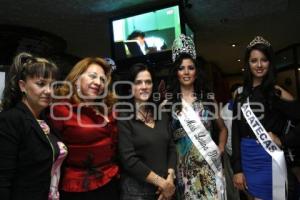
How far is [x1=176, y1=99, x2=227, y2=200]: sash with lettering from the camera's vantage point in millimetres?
2051

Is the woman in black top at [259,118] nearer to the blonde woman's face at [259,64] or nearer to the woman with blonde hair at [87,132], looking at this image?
the blonde woman's face at [259,64]

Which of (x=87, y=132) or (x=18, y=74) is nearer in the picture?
(x=18, y=74)

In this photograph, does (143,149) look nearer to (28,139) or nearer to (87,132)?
(87,132)

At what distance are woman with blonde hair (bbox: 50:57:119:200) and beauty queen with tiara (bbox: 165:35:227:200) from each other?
1.55ft

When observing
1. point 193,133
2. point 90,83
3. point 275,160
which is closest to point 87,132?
point 90,83

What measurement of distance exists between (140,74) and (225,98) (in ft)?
8.80

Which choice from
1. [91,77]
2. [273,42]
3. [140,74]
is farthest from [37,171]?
[273,42]

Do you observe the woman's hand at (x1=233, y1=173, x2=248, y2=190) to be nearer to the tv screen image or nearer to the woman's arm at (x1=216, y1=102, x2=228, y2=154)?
the woman's arm at (x1=216, y1=102, x2=228, y2=154)

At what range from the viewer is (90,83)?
1.81m

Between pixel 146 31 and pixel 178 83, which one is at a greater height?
pixel 146 31

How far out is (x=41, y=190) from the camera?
137cm

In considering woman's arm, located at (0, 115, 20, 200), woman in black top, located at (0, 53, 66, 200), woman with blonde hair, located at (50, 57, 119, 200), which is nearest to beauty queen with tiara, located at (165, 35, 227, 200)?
woman with blonde hair, located at (50, 57, 119, 200)

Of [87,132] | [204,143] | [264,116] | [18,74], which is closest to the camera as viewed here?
[18,74]

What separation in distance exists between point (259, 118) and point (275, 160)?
256mm
